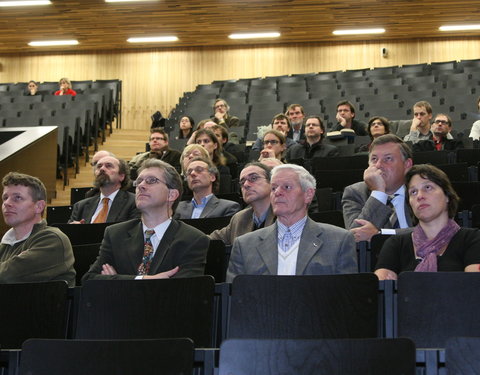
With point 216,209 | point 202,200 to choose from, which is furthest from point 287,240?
point 202,200

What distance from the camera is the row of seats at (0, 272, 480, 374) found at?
77.0 inches

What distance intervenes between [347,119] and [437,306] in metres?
4.13

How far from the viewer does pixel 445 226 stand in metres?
2.51

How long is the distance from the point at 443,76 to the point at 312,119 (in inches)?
160

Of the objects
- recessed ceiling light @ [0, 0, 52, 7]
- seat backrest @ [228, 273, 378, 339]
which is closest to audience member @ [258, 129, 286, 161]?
seat backrest @ [228, 273, 378, 339]

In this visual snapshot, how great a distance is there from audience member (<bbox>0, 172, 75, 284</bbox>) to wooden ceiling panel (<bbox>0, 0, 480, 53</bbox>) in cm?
Result: 681

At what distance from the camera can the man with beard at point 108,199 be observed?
378 centimetres

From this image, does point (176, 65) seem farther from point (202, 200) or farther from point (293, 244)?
point (293, 244)

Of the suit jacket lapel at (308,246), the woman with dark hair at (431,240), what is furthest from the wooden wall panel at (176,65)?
the suit jacket lapel at (308,246)

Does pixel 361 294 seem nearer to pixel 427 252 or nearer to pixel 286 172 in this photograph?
pixel 427 252

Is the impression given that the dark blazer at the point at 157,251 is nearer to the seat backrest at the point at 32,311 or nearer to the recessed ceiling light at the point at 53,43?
the seat backrest at the point at 32,311

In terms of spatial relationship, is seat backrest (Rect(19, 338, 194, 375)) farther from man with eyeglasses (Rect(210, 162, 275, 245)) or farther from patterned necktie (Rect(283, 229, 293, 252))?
man with eyeglasses (Rect(210, 162, 275, 245))

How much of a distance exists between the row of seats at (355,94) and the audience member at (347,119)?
2.87 feet

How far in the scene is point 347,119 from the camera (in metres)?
6.01
